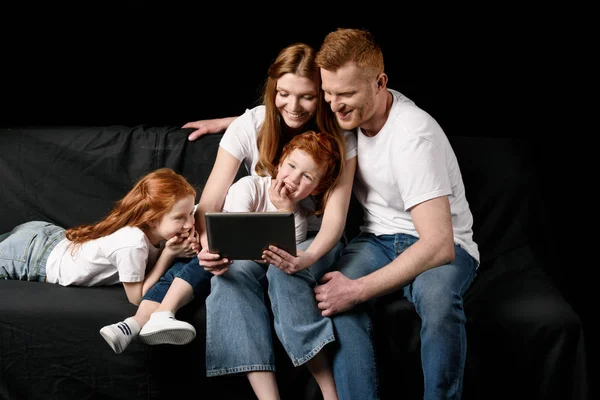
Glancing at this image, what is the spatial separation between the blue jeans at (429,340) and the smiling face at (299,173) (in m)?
0.37

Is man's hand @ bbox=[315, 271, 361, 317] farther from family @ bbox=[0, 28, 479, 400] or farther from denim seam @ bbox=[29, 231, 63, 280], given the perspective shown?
denim seam @ bbox=[29, 231, 63, 280]

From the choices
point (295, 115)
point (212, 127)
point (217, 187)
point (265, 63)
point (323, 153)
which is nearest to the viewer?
point (323, 153)

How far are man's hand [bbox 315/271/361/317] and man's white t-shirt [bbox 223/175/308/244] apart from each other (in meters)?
0.39

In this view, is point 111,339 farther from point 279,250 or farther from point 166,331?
point 279,250

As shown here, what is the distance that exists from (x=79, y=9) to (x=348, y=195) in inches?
63.6

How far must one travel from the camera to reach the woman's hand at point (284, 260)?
3.19m

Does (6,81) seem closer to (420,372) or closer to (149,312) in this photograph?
(149,312)

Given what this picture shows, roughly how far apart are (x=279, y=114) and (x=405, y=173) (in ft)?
2.04

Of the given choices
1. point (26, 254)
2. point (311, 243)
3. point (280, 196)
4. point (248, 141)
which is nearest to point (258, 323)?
point (311, 243)

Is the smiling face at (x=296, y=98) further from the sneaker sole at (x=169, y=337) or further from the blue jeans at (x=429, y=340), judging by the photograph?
the sneaker sole at (x=169, y=337)

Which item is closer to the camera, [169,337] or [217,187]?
[169,337]

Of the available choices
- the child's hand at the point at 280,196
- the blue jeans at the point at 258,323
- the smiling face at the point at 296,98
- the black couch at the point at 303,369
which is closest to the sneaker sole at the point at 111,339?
the black couch at the point at 303,369

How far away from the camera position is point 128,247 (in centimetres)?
354

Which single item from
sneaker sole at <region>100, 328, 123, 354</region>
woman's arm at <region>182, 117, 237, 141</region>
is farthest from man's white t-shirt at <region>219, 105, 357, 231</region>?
sneaker sole at <region>100, 328, 123, 354</region>
